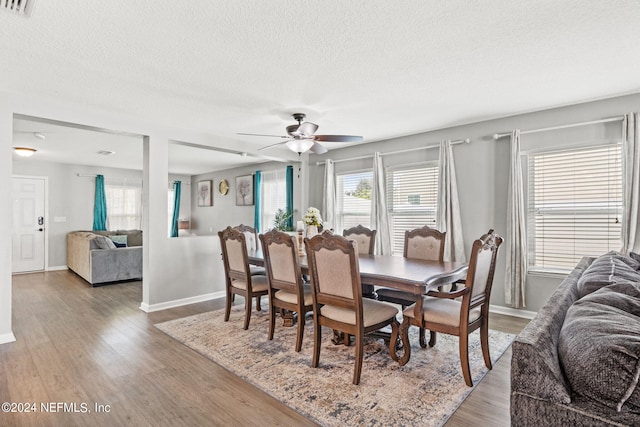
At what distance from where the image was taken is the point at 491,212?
4254 millimetres

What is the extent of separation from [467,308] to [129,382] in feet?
8.08

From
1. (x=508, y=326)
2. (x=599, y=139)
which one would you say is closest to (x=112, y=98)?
(x=508, y=326)

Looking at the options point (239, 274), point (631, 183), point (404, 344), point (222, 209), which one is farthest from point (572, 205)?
point (222, 209)

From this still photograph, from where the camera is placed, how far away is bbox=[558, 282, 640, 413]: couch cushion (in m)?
0.94

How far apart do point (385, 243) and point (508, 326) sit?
6.47 feet

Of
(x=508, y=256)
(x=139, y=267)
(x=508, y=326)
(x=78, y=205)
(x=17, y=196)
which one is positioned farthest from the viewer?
(x=78, y=205)

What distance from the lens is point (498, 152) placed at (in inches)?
165

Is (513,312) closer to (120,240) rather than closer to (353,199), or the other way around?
(353,199)

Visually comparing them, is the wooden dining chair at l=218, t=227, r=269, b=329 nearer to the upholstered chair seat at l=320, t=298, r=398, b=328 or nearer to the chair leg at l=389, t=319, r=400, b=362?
the upholstered chair seat at l=320, t=298, r=398, b=328

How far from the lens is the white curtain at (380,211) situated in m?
5.20

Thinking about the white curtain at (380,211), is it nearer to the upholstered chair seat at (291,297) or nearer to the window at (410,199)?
the window at (410,199)

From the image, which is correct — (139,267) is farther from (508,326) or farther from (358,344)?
(508,326)

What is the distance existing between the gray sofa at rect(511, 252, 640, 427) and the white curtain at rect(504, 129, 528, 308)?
2.76 meters

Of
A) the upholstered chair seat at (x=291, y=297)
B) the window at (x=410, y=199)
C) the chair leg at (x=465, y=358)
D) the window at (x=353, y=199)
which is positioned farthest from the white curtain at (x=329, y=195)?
the chair leg at (x=465, y=358)
